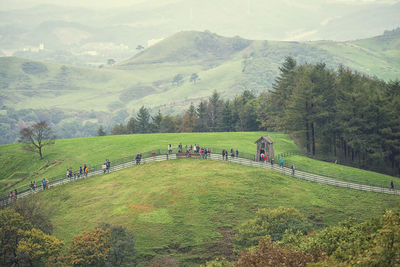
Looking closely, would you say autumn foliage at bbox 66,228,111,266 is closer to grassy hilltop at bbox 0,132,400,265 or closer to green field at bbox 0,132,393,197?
grassy hilltop at bbox 0,132,400,265

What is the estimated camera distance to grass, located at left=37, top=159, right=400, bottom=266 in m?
39.3

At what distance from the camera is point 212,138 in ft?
270

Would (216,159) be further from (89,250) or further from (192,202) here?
(89,250)

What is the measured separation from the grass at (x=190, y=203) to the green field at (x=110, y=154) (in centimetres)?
979

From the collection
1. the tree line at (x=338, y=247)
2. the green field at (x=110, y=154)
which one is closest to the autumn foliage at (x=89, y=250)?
the tree line at (x=338, y=247)

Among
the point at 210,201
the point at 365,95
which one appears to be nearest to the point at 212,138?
the point at 365,95

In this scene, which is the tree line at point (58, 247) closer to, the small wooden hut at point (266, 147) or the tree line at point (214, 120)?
the small wooden hut at point (266, 147)

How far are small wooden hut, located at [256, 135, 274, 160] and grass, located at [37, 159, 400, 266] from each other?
5.61 m

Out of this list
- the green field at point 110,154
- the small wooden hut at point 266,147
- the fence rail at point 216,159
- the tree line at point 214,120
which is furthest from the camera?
the tree line at point 214,120

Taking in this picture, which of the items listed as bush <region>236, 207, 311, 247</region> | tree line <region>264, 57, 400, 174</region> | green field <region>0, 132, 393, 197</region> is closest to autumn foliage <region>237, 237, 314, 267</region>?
bush <region>236, 207, 311, 247</region>

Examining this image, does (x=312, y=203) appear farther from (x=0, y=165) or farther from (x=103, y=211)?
(x=0, y=165)

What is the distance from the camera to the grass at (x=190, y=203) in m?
39.3

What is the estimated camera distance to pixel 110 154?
239 ft

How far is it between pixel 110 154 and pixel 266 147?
31311 millimetres
